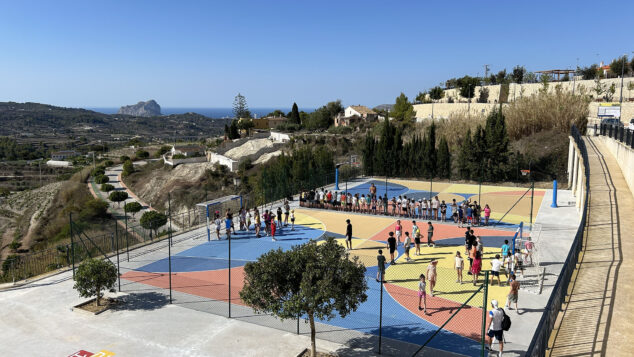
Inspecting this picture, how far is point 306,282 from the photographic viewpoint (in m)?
10.1

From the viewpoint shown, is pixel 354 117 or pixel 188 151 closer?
pixel 354 117

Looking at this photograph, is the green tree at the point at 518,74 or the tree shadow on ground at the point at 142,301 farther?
the green tree at the point at 518,74

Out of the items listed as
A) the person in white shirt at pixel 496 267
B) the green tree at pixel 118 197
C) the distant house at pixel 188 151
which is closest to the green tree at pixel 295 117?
the distant house at pixel 188 151

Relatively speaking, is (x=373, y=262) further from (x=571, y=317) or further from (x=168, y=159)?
(x=168, y=159)

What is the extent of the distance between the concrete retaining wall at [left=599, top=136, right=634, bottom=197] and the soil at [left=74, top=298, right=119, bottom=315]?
2013 centimetres

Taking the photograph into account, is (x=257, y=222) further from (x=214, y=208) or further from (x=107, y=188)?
(x=107, y=188)

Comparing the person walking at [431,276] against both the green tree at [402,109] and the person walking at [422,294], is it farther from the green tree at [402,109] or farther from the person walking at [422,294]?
the green tree at [402,109]

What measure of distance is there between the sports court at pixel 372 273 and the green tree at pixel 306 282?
115 inches

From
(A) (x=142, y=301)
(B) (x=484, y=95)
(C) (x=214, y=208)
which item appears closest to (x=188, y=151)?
(B) (x=484, y=95)

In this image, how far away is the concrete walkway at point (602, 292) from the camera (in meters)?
8.55

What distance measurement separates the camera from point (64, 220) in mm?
50375

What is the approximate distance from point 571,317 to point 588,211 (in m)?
8.52

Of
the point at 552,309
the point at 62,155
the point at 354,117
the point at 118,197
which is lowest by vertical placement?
the point at 118,197

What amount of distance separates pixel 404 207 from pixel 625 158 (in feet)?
37.2
